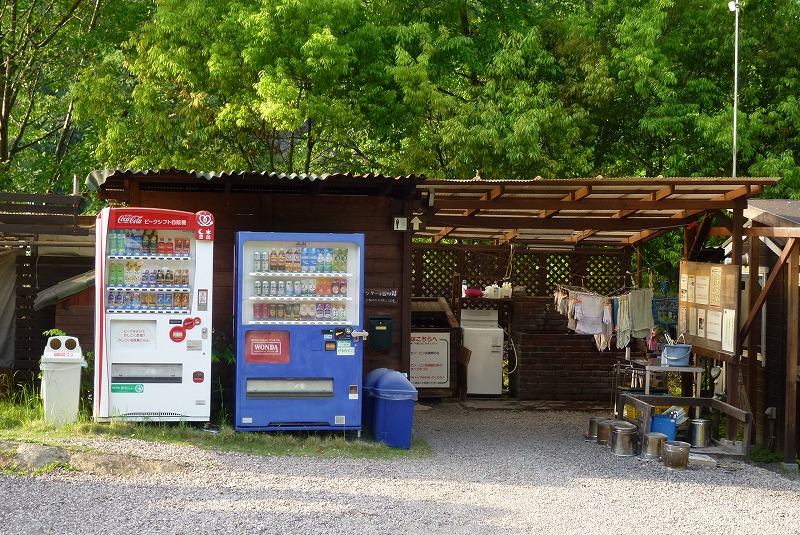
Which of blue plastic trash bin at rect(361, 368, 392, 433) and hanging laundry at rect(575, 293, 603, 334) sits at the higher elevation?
hanging laundry at rect(575, 293, 603, 334)

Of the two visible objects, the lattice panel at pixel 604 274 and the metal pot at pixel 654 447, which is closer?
the metal pot at pixel 654 447

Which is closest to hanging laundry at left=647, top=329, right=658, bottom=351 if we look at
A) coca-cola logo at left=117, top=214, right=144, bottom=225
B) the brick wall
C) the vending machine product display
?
the brick wall

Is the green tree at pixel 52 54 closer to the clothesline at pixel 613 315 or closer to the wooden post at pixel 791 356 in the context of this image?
the clothesline at pixel 613 315

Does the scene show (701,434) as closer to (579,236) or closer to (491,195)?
(491,195)

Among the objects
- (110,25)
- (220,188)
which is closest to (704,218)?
(220,188)

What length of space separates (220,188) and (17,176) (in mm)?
11411

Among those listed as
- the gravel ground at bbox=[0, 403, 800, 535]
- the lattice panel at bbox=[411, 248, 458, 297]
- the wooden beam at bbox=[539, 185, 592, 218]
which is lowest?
the gravel ground at bbox=[0, 403, 800, 535]

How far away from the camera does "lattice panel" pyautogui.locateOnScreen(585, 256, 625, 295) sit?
14.8m

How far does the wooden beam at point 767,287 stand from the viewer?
32.0ft

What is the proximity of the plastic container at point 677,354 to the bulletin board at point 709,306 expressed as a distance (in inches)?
10.1

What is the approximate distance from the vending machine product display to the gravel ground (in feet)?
2.40

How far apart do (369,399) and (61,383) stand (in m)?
3.10

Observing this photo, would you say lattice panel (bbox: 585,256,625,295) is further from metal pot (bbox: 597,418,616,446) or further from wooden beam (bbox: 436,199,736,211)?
metal pot (bbox: 597,418,616,446)

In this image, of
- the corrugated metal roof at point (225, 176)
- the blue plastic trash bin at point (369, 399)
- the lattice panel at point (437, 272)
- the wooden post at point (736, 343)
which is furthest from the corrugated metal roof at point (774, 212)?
the lattice panel at point (437, 272)
